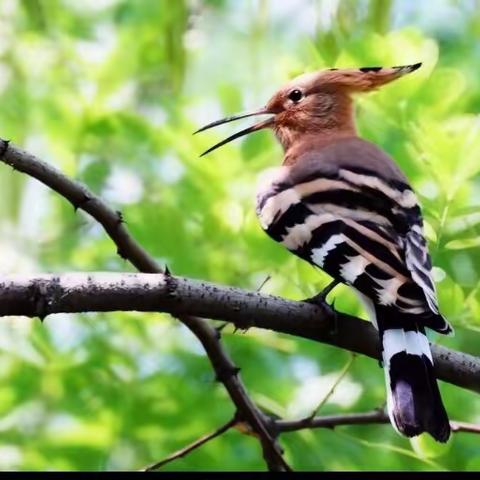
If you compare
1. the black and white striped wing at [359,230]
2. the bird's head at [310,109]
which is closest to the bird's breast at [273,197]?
the black and white striped wing at [359,230]

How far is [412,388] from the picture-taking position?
1.10 m

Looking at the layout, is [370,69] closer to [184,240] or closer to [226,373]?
[184,240]

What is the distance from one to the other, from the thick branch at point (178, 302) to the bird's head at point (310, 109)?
0.45m

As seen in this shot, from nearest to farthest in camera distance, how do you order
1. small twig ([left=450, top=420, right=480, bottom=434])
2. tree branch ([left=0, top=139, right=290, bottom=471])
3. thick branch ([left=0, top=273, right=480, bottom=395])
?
thick branch ([left=0, top=273, right=480, bottom=395]) < tree branch ([left=0, top=139, right=290, bottom=471]) < small twig ([left=450, top=420, right=480, bottom=434])

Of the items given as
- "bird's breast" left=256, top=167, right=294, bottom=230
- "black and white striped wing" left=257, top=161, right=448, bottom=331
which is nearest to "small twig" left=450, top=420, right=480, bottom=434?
"black and white striped wing" left=257, top=161, right=448, bottom=331

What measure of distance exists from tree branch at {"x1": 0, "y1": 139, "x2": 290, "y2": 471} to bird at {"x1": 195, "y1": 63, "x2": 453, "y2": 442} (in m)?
0.14

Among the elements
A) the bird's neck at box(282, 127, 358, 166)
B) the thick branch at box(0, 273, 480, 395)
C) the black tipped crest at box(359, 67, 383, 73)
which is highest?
the black tipped crest at box(359, 67, 383, 73)

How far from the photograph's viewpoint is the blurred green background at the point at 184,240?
1.42 m

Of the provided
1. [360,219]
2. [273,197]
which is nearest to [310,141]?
[273,197]

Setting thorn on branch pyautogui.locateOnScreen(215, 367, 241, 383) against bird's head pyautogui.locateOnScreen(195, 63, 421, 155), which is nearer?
thorn on branch pyautogui.locateOnScreen(215, 367, 241, 383)

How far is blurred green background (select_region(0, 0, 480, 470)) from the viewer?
56.1 inches

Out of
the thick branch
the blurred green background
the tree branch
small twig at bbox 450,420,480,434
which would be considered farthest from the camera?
the blurred green background

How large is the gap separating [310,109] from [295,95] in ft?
0.09

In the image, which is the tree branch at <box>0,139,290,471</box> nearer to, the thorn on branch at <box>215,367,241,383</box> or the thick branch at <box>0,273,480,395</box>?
the thorn on branch at <box>215,367,241,383</box>
